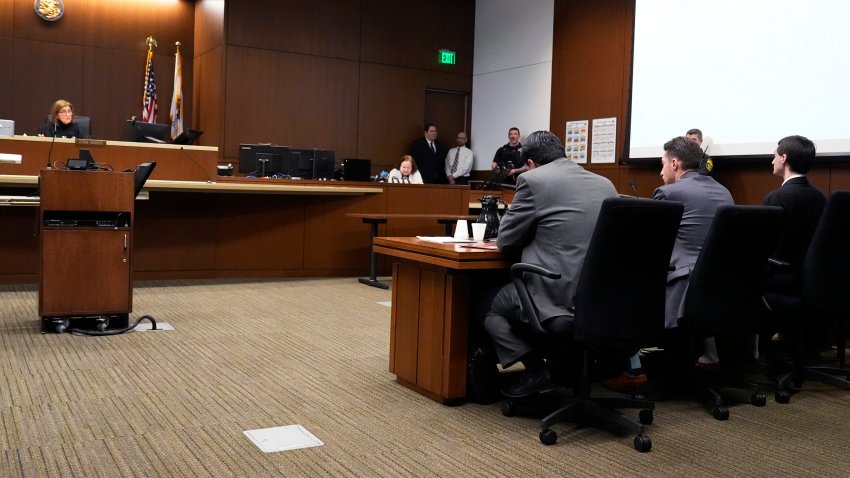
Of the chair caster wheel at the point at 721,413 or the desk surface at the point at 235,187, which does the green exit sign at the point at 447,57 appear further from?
the chair caster wheel at the point at 721,413

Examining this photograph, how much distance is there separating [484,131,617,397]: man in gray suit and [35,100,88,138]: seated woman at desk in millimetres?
5461

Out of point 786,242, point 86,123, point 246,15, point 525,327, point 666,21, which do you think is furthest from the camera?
point 246,15

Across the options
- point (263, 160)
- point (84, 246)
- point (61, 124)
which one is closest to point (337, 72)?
point (263, 160)

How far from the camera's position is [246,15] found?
986 centimetres

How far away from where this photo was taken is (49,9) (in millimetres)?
9648

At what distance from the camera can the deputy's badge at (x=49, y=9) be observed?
9578mm

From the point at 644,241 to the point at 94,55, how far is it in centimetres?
894

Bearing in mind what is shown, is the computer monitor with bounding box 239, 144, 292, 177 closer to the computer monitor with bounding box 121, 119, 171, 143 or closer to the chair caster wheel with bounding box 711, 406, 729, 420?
the computer monitor with bounding box 121, 119, 171, 143

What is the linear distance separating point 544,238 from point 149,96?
8.14 meters

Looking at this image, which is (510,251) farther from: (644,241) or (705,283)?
(705,283)

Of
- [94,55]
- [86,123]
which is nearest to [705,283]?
[86,123]

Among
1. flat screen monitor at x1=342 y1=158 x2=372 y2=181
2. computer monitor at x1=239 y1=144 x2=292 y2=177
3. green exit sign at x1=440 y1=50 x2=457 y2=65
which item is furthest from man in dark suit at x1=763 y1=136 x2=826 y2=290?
green exit sign at x1=440 y1=50 x2=457 y2=65

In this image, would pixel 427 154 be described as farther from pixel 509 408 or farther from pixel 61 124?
pixel 509 408

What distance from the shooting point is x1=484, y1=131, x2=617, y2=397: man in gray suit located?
10.3ft
